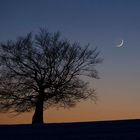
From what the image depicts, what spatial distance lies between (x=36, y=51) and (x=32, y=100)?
4.19 metres

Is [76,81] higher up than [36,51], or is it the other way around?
[36,51]

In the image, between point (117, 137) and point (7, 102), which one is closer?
point (117, 137)

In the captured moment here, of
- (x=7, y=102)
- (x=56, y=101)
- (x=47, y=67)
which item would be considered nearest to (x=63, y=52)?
(x=47, y=67)

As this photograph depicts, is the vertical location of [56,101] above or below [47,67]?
below

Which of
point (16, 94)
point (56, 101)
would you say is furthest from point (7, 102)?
point (56, 101)

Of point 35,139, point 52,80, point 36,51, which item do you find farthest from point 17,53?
point 35,139

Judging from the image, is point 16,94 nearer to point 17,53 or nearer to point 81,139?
point 17,53

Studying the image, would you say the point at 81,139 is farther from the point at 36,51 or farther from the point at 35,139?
the point at 36,51

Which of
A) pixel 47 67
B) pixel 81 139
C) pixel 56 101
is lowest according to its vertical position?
pixel 81 139

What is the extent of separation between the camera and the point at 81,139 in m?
9.52

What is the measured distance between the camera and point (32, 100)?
116ft

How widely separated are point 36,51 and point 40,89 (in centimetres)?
324

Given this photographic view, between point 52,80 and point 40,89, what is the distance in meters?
1.29

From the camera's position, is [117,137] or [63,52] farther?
[63,52]
